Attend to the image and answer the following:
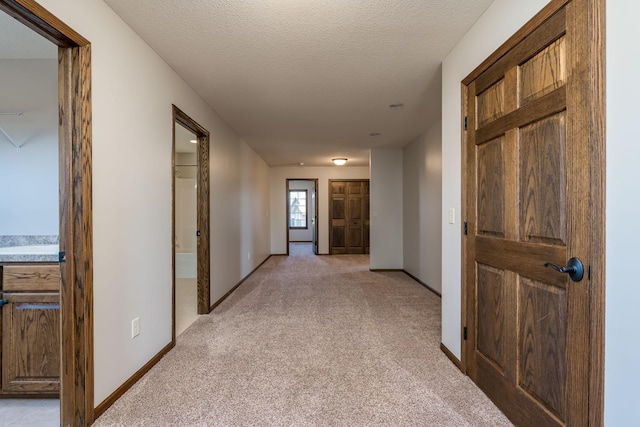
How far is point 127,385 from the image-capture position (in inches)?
79.7

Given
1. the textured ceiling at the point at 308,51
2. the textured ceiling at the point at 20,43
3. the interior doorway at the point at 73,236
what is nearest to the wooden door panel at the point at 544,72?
the textured ceiling at the point at 308,51

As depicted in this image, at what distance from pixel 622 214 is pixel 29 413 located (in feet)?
10.1

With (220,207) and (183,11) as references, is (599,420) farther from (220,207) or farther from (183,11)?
(220,207)

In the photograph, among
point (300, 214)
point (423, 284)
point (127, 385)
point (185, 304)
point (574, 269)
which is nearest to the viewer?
point (574, 269)

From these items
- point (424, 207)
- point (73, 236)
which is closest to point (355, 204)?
point (424, 207)

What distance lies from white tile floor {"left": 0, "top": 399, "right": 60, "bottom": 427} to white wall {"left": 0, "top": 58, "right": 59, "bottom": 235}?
1.15 m

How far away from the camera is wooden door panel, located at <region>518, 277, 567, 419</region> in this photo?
136 centimetres

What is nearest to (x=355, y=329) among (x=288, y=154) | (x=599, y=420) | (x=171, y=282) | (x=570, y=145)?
(x=171, y=282)

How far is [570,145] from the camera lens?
1.30m

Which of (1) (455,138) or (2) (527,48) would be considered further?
(1) (455,138)

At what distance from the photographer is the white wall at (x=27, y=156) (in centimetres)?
240

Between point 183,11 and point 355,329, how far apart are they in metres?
2.86

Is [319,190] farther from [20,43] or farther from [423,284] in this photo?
[20,43]

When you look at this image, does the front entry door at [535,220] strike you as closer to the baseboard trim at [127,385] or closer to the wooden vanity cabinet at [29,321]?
the baseboard trim at [127,385]
